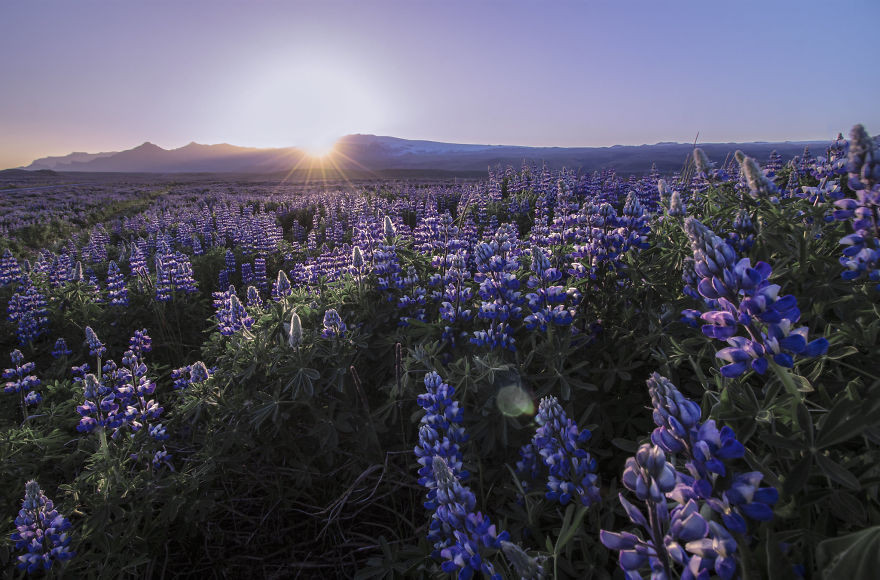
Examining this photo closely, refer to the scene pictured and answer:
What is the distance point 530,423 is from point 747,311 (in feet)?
4.06

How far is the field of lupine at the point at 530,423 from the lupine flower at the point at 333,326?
0.08 ft

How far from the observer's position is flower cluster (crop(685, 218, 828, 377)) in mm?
1027

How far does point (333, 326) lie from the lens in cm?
285

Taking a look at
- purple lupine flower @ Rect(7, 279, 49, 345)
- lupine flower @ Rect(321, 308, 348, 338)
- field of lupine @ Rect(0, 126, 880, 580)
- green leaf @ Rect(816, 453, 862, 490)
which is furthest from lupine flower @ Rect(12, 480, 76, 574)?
purple lupine flower @ Rect(7, 279, 49, 345)

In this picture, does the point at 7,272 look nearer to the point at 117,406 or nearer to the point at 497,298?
the point at 117,406

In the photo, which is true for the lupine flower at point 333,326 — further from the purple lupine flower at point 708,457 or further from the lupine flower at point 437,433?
the purple lupine flower at point 708,457

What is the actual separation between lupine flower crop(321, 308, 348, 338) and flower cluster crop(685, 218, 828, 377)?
2119mm

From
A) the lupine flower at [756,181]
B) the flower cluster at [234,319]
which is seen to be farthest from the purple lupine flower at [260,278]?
the lupine flower at [756,181]

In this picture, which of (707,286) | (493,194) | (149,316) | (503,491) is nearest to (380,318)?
(503,491)

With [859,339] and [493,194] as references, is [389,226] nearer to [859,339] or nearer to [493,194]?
[859,339]

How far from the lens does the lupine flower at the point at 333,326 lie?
8.96 ft

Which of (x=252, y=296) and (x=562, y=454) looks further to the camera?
(x=252, y=296)

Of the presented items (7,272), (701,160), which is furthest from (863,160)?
(7,272)

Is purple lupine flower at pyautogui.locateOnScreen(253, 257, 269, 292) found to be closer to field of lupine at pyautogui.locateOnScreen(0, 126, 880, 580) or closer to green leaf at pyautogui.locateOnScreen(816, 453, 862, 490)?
field of lupine at pyautogui.locateOnScreen(0, 126, 880, 580)
